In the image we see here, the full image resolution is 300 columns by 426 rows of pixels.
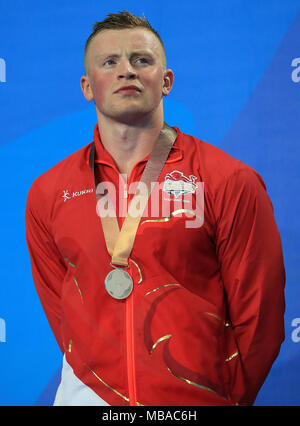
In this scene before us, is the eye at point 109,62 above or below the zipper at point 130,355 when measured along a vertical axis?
above

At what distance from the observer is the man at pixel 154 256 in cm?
187

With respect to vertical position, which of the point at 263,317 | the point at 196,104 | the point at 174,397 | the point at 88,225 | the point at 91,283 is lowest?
the point at 174,397

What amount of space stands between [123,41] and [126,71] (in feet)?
0.40

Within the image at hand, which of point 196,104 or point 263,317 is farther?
point 196,104

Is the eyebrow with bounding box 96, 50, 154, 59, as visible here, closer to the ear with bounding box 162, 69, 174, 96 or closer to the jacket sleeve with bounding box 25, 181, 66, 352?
the ear with bounding box 162, 69, 174, 96

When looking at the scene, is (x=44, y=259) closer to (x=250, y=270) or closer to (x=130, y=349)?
(x=130, y=349)

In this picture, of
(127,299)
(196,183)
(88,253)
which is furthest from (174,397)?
(196,183)

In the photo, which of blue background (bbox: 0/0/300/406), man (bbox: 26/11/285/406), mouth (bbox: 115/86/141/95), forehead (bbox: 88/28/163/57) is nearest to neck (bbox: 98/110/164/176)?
man (bbox: 26/11/285/406)

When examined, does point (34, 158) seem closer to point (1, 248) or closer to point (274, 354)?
point (1, 248)

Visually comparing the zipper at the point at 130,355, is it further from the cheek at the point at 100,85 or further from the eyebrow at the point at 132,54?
the eyebrow at the point at 132,54

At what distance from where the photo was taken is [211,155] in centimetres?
205

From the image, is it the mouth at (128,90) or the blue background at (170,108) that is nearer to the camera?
the mouth at (128,90)

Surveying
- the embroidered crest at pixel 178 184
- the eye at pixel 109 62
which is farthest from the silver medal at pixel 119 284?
the eye at pixel 109 62
